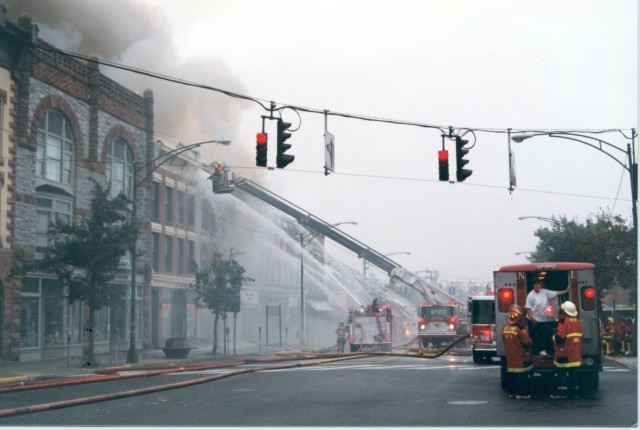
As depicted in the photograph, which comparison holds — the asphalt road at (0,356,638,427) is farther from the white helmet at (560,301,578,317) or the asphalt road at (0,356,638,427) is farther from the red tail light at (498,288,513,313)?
the red tail light at (498,288,513,313)

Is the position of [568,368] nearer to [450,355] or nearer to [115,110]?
[450,355]

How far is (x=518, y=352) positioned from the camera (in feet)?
49.8

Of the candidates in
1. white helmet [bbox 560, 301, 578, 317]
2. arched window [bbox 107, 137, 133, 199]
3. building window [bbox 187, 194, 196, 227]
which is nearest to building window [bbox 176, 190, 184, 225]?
building window [bbox 187, 194, 196, 227]

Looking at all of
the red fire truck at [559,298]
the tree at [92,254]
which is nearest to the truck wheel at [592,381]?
the red fire truck at [559,298]

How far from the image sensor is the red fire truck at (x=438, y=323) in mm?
42312

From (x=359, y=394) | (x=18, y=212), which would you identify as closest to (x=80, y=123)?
(x=18, y=212)

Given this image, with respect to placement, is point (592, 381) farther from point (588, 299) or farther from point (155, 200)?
point (155, 200)

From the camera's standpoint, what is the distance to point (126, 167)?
41344 millimetres

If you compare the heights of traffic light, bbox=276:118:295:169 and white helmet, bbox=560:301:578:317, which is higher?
traffic light, bbox=276:118:295:169

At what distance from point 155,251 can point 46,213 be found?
39.3 ft

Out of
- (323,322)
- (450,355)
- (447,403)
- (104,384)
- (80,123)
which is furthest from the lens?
(323,322)

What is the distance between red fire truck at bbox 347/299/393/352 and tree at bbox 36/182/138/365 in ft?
54.7

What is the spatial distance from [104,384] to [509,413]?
10.4 meters

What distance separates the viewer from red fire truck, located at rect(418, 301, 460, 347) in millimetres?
42312
